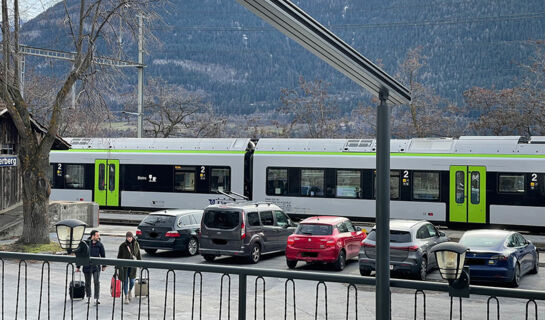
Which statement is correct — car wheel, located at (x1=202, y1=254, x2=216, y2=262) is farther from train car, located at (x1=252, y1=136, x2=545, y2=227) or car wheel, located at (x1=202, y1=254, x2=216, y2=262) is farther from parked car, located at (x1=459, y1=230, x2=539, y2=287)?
train car, located at (x1=252, y1=136, x2=545, y2=227)

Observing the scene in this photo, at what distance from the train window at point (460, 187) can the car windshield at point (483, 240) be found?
9960mm

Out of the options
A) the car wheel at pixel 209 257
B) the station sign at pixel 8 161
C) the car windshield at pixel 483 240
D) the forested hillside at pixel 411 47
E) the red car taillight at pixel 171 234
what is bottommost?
the car wheel at pixel 209 257

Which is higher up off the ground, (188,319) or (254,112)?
(254,112)

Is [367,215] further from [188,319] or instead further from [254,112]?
[254,112]

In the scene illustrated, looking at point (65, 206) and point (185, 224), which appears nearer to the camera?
point (185, 224)

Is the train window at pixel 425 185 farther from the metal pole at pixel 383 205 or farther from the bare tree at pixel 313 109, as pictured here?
→ the bare tree at pixel 313 109

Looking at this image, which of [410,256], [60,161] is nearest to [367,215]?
[410,256]

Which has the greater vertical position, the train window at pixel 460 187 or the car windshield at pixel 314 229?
the train window at pixel 460 187

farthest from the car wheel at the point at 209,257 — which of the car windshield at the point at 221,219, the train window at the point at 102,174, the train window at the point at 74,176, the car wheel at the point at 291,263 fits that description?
the train window at the point at 74,176

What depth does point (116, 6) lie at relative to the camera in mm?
24344

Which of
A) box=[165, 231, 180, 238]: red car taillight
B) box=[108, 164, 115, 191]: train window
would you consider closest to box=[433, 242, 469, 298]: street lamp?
box=[165, 231, 180, 238]: red car taillight

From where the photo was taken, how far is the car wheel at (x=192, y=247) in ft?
77.5

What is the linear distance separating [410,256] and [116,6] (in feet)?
43.0

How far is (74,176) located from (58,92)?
1304 centimetres
